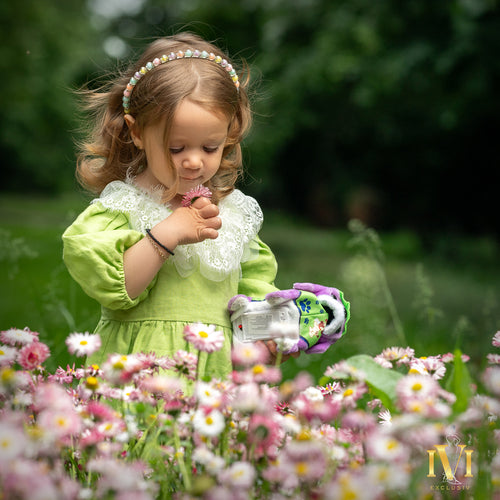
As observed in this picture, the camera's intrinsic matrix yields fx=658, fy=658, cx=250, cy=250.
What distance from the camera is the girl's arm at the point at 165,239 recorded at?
2094 mm

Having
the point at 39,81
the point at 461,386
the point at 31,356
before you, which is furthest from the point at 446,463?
the point at 39,81

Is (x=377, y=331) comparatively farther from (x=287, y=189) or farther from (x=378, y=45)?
(x=287, y=189)

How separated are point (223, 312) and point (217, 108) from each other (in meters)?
0.72

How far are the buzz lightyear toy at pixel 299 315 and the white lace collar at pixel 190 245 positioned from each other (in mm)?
139

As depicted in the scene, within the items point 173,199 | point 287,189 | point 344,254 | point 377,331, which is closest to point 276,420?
point 173,199

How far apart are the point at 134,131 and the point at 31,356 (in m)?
1.09

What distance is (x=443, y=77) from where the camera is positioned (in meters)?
8.71

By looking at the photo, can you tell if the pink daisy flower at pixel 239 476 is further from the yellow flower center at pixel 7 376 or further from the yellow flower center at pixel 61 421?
the yellow flower center at pixel 7 376

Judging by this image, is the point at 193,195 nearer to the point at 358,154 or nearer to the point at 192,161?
the point at 192,161

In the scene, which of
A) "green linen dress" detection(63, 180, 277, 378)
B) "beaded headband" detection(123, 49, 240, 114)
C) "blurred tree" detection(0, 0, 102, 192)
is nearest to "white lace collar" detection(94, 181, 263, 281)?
"green linen dress" detection(63, 180, 277, 378)

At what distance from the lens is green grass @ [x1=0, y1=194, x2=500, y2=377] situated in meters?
3.46

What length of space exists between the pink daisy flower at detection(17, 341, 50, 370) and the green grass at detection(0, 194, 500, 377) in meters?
1.24

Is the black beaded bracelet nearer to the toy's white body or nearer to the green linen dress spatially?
the green linen dress

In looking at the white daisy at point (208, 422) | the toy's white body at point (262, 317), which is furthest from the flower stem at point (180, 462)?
the toy's white body at point (262, 317)
